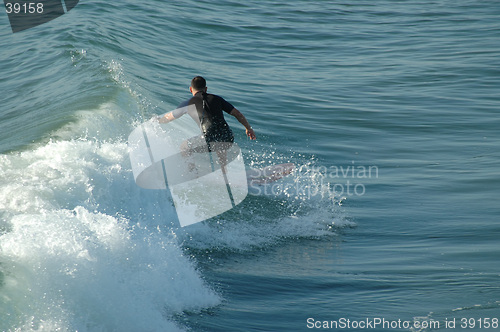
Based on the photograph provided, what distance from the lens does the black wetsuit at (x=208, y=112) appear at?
25.1ft

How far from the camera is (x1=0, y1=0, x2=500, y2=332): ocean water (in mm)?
4887

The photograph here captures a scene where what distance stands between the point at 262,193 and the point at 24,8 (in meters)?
17.3

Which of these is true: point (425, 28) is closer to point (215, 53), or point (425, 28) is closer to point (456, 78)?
point (456, 78)

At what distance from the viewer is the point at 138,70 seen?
1407 cm

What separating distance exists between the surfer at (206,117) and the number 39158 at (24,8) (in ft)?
48.5

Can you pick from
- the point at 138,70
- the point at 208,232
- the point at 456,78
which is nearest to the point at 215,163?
the point at 208,232

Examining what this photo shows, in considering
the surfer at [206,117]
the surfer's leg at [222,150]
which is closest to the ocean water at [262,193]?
the surfer's leg at [222,150]

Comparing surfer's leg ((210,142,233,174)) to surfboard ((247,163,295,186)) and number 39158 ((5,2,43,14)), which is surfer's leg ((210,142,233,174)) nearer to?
surfboard ((247,163,295,186))

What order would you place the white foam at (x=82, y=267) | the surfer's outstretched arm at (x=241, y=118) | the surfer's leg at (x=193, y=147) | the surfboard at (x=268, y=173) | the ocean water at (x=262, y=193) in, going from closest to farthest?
the white foam at (x=82, y=267)
the ocean water at (x=262, y=193)
the surfer's outstretched arm at (x=241, y=118)
the surfer's leg at (x=193, y=147)
the surfboard at (x=268, y=173)

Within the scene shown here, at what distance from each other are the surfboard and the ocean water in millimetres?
146

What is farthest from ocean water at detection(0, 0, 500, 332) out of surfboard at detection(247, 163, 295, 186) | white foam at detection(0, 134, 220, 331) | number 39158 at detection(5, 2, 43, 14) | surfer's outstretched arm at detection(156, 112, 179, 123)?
number 39158 at detection(5, 2, 43, 14)

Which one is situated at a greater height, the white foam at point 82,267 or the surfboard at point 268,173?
the white foam at point 82,267

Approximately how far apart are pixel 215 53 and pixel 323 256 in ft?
39.0

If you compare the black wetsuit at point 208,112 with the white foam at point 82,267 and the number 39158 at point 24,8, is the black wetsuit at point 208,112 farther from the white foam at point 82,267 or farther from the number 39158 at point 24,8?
the number 39158 at point 24,8
